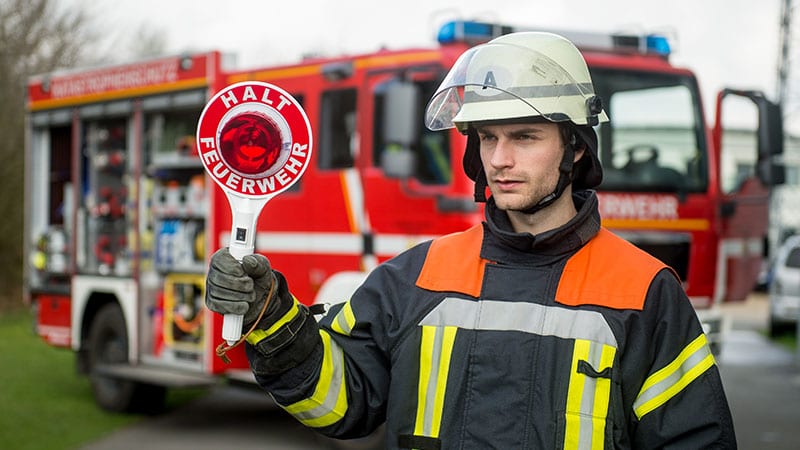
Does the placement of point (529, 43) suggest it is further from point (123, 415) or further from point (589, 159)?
point (123, 415)

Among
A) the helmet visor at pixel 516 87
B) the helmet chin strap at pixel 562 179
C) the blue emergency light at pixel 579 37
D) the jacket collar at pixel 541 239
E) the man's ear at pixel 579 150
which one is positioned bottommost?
the jacket collar at pixel 541 239

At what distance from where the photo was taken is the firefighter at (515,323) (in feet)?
8.05

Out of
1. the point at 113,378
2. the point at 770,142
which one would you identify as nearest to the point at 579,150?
the point at 770,142

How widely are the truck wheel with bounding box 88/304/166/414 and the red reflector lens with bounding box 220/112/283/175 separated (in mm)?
6981

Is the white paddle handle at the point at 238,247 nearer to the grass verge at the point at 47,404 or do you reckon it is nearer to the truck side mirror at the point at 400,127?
the truck side mirror at the point at 400,127

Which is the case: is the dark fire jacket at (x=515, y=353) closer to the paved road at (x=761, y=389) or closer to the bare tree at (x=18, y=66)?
the paved road at (x=761, y=389)

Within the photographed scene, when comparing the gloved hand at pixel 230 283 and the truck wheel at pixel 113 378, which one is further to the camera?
the truck wheel at pixel 113 378

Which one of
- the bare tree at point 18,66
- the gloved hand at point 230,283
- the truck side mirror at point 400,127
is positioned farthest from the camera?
the bare tree at point 18,66

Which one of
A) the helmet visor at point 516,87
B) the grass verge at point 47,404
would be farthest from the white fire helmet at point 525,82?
the grass verge at point 47,404

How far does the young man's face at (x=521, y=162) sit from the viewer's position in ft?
8.72

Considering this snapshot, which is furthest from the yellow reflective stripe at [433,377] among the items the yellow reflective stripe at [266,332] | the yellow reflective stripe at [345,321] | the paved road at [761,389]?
the paved road at [761,389]

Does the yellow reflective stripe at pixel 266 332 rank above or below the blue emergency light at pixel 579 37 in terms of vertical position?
below

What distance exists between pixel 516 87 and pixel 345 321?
2.34ft

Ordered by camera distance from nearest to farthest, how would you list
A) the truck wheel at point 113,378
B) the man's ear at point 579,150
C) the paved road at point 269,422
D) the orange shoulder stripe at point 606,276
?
the orange shoulder stripe at point 606,276, the man's ear at point 579,150, the paved road at point 269,422, the truck wheel at point 113,378
